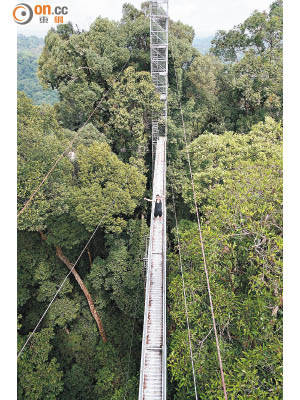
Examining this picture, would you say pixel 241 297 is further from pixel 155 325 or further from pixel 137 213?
pixel 137 213

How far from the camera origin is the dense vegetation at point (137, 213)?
5336 millimetres

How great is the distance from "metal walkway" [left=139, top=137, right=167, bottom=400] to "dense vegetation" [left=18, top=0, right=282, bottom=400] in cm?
30

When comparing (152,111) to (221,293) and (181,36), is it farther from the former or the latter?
→ (221,293)

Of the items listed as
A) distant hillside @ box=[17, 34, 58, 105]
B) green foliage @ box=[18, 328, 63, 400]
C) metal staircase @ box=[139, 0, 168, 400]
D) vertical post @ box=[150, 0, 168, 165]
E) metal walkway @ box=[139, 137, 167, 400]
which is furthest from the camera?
distant hillside @ box=[17, 34, 58, 105]

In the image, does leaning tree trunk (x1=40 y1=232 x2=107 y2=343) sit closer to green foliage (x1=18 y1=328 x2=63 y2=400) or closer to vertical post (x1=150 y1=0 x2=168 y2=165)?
green foliage (x1=18 y1=328 x2=63 y2=400)

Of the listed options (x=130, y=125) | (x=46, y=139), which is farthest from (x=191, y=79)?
(x=46, y=139)

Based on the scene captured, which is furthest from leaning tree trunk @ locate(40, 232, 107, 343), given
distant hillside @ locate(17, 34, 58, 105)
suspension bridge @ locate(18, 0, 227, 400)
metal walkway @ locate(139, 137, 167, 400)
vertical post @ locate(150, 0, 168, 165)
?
distant hillside @ locate(17, 34, 58, 105)

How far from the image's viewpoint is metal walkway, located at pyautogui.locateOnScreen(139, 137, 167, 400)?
17.4 feet

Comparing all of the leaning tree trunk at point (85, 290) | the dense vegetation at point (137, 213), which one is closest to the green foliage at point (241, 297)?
the dense vegetation at point (137, 213)

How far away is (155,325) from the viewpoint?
6281 millimetres

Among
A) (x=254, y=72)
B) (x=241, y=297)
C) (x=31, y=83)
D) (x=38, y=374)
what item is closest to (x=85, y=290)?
(x=38, y=374)

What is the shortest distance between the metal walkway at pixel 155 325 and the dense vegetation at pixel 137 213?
0.30m

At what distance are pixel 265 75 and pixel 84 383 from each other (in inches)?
564

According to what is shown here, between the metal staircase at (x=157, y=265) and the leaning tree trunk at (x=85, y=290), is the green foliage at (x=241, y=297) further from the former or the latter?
the leaning tree trunk at (x=85, y=290)
